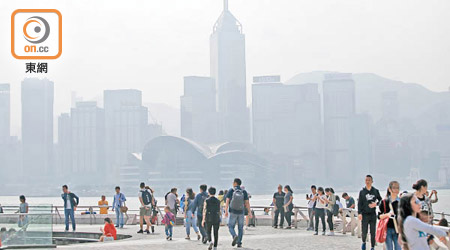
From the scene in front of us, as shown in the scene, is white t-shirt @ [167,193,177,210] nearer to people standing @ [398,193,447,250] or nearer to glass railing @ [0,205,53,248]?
glass railing @ [0,205,53,248]

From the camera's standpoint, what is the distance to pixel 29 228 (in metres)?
14.3

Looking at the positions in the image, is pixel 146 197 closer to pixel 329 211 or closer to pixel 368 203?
pixel 329 211

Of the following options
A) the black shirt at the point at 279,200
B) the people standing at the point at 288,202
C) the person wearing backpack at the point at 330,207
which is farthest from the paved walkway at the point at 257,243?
the black shirt at the point at 279,200

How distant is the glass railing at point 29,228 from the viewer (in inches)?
547

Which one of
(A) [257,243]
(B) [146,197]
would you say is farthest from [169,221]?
(A) [257,243]

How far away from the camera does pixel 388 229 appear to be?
10844 millimetres

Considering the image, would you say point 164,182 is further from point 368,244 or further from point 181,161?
point 368,244

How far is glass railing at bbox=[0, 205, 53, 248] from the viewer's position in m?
13.9

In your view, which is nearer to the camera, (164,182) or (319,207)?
(319,207)

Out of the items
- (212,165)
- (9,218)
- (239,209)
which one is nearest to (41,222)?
(9,218)

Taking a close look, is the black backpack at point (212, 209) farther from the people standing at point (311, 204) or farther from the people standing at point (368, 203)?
the people standing at point (311, 204)

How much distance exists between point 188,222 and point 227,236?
1453 mm

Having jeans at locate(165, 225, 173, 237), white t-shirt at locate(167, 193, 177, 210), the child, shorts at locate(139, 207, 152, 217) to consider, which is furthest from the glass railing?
shorts at locate(139, 207, 152, 217)

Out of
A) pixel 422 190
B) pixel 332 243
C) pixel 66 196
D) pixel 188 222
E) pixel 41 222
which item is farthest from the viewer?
pixel 66 196
